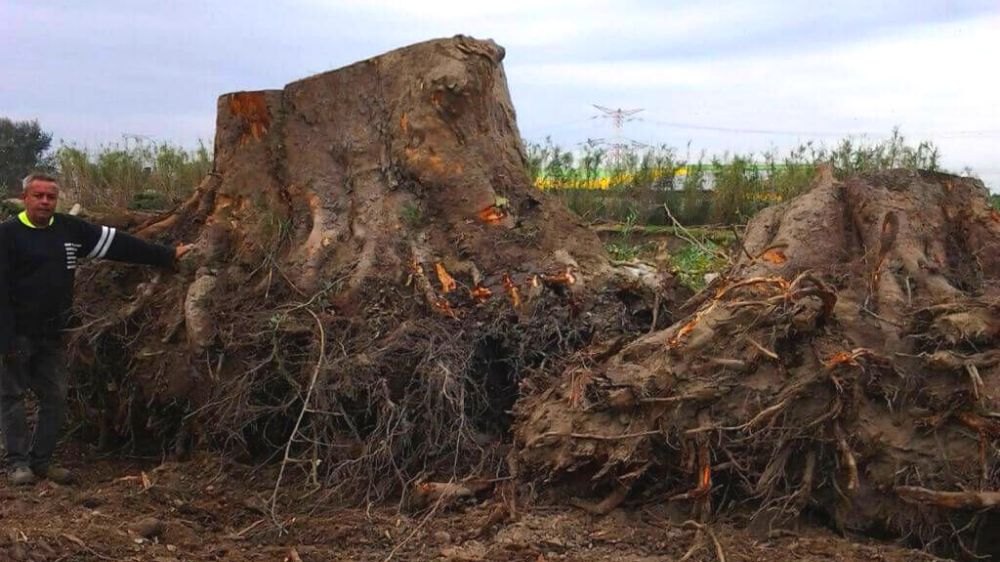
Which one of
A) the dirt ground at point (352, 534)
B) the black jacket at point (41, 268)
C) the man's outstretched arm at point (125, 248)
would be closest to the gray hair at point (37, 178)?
the black jacket at point (41, 268)

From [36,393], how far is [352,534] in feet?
6.92

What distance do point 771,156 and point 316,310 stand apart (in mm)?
8632

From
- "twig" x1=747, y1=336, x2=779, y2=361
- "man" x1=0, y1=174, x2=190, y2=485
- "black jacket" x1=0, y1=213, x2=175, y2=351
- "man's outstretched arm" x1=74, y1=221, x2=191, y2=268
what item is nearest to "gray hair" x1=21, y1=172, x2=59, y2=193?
"man" x1=0, y1=174, x2=190, y2=485

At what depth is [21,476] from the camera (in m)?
4.74

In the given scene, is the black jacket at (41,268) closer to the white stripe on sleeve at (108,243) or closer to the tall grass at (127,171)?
the white stripe on sleeve at (108,243)

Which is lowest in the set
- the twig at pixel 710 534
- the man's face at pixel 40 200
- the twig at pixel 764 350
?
the twig at pixel 710 534

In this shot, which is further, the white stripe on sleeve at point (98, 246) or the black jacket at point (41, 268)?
the white stripe on sleeve at point (98, 246)

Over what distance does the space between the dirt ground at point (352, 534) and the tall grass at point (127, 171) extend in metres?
6.46

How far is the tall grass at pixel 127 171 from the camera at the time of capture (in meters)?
10.6

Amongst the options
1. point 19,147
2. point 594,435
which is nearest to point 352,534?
point 594,435

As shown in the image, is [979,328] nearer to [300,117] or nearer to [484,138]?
[484,138]

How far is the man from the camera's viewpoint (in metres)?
4.82

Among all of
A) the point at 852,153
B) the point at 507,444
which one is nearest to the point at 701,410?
the point at 507,444

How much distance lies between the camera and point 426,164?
5.42 m
